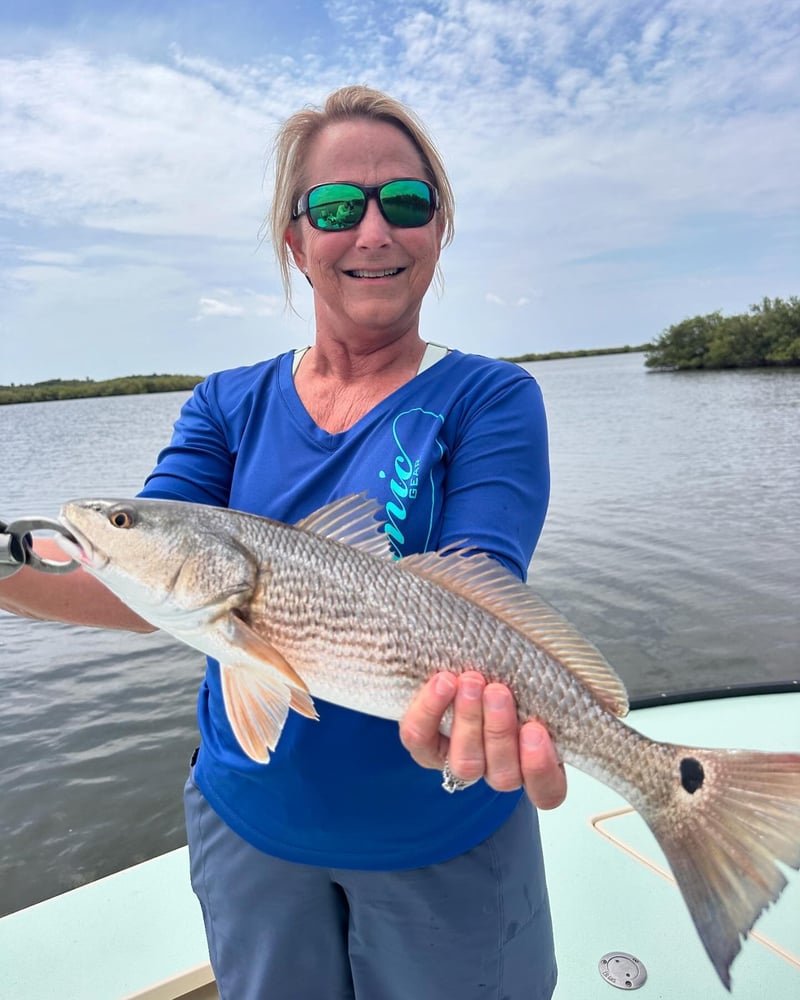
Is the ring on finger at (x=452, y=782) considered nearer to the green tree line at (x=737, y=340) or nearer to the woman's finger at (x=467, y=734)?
the woman's finger at (x=467, y=734)

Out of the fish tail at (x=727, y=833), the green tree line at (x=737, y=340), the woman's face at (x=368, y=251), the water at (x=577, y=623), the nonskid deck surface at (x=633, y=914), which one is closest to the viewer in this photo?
the fish tail at (x=727, y=833)

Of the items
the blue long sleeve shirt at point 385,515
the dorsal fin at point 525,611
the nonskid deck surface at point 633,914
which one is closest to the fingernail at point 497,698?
the dorsal fin at point 525,611

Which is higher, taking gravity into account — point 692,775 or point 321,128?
point 321,128

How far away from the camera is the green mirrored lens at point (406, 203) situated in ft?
7.97

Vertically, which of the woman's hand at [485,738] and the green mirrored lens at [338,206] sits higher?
the green mirrored lens at [338,206]

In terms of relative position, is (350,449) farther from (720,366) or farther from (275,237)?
(720,366)

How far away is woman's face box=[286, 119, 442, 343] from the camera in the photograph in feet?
7.88

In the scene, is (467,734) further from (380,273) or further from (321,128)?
(321,128)

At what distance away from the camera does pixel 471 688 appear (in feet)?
6.03

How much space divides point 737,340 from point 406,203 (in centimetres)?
8475

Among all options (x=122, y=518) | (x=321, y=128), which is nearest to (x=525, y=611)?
(x=122, y=518)

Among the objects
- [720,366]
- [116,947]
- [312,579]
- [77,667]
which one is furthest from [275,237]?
[720,366]

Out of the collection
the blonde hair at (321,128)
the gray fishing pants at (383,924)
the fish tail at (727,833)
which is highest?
the blonde hair at (321,128)

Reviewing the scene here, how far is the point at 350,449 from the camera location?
87.2 inches
